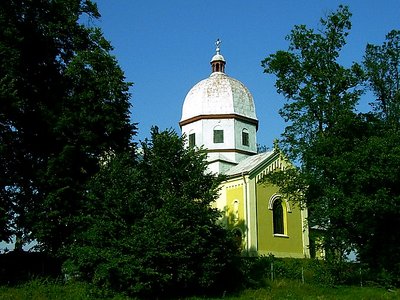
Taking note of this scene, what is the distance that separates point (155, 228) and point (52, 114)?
6.53 metres

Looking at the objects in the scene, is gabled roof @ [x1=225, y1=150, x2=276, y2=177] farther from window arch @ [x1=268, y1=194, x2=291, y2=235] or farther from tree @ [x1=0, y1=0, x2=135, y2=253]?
tree @ [x1=0, y1=0, x2=135, y2=253]

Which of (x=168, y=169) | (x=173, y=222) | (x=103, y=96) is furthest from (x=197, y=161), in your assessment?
(x=103, y=96)

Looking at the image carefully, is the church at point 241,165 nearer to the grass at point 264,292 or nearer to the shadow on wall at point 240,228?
the shadow on wall at point 240,228

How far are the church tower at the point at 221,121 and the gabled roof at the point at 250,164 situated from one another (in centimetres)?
81

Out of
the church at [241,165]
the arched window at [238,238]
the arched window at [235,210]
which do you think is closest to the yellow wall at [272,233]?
the church at [241,165]

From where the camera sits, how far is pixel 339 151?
26531 mm

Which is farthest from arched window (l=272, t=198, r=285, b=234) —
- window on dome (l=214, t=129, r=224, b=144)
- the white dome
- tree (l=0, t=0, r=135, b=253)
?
tree (l=0, t=0, r=135, b=253)

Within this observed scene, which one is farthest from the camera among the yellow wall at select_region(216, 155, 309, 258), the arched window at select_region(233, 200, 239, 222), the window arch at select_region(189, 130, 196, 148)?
the window arch at select_region(189, 130, 196, 148)

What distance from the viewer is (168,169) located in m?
22.9

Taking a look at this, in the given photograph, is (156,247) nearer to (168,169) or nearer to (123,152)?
(168,169)

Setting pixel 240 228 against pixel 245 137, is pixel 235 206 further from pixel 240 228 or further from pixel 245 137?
pixel 245 137

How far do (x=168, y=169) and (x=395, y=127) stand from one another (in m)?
12.3

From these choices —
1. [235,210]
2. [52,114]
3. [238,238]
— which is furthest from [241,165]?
[52,114]

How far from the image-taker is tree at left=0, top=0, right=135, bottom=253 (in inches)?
889
